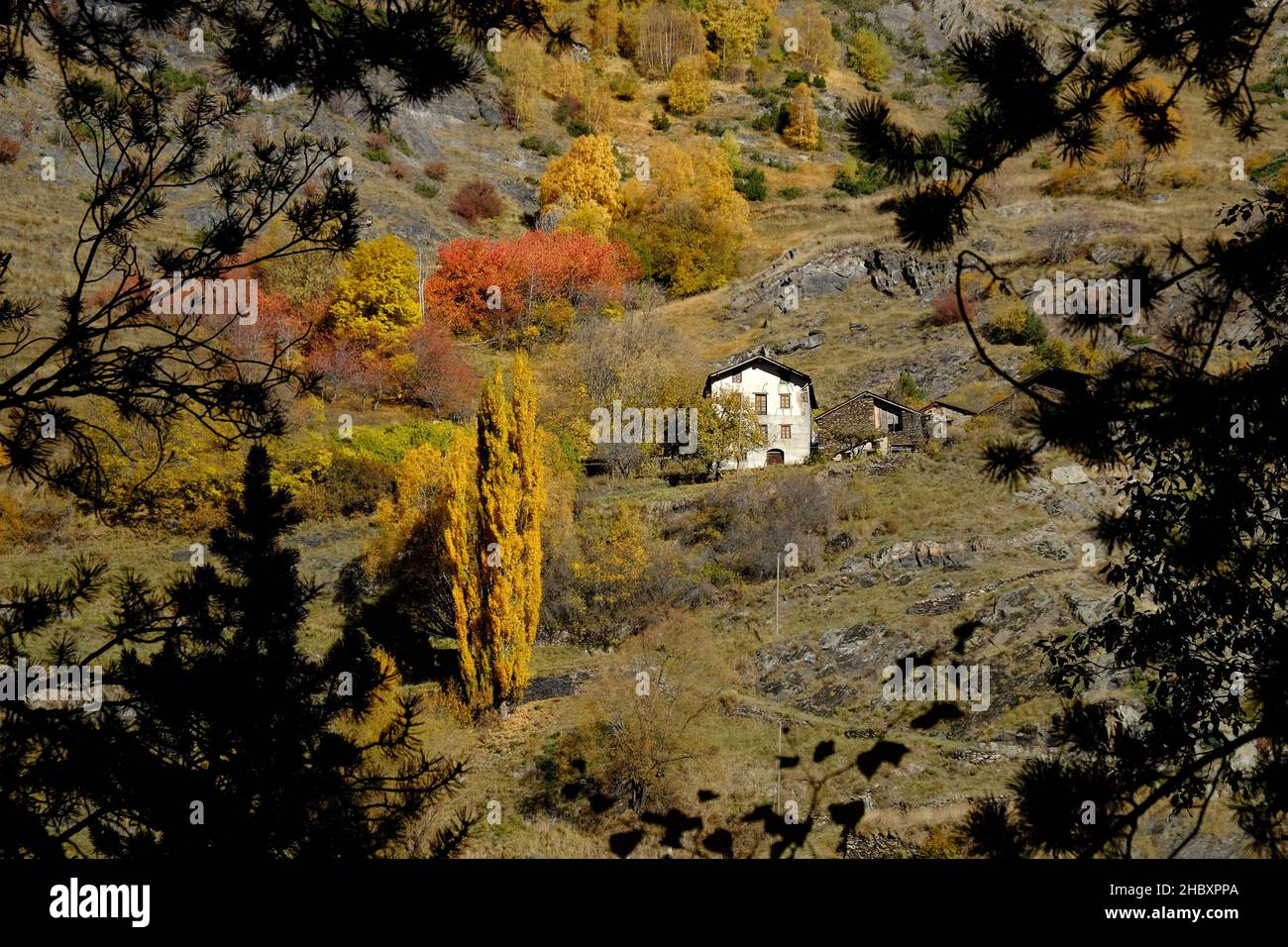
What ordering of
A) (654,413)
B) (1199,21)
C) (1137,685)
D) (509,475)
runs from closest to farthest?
(1199,21), (1137,685), (509,475), (654,413)

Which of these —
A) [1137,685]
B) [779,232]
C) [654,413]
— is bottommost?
[1137,685]

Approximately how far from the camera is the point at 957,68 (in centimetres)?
423

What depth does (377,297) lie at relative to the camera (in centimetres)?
4538

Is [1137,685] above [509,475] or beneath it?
beneath

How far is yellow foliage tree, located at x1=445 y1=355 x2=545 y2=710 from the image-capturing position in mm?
25984

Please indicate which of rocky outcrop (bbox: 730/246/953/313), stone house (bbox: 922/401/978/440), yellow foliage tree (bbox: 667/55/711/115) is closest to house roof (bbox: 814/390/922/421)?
stone house (bbox: 922/401/978/440)

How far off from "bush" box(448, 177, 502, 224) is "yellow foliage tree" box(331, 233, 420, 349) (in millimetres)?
18124

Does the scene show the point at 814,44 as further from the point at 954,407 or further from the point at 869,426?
the point at 869,426

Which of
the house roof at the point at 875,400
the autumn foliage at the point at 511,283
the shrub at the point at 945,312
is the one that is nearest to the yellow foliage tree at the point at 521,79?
the autumn foliage at the point at 511,283

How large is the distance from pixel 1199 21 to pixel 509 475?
80.4ft

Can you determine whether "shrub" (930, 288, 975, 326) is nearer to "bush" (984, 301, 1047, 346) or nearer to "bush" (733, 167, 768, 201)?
"bush" (984, 301, 1047, 346)

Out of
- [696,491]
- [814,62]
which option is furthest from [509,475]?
[814,62]

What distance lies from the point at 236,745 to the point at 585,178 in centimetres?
6539
